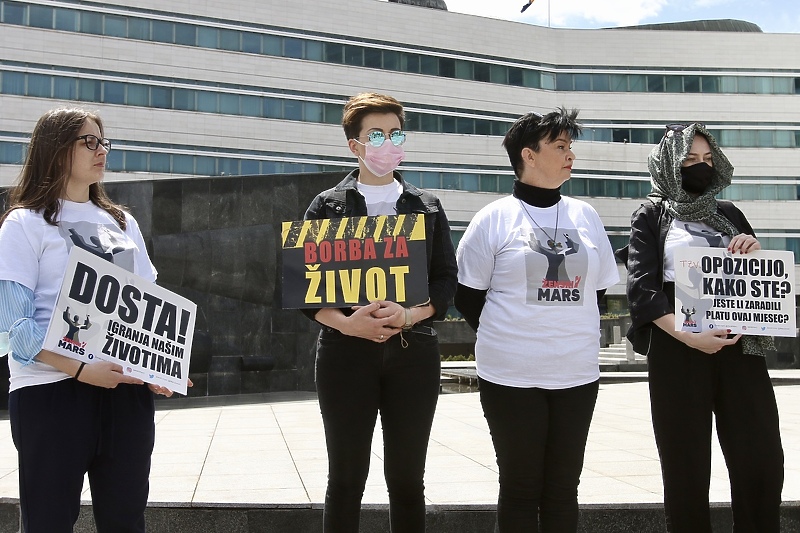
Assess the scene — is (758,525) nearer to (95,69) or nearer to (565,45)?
(95,69)

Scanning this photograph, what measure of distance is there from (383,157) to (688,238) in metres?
1.61

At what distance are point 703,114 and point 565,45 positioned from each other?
9866 mm

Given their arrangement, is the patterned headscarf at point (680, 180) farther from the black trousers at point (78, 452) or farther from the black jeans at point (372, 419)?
the black trousers at point (78, 452)

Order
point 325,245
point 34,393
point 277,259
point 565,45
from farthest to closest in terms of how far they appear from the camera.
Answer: point 565,45, point 277,259, point 325,245, point 34,393

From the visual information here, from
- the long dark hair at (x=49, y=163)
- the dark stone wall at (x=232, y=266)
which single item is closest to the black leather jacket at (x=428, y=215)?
the long dark hair at (x=49, y=163)

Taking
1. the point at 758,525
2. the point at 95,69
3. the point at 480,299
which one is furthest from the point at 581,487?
the point at 95,69

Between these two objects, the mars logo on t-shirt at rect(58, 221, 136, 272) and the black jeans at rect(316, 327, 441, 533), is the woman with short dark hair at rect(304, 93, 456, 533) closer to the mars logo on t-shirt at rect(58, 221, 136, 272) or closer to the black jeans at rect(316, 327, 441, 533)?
the black jeans at rect(316, 327, 441, 533)

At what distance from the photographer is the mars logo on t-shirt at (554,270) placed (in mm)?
3699

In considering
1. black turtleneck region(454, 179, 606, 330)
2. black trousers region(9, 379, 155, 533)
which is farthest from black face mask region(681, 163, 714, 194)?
black trousers region(9, 379, 155, 533)

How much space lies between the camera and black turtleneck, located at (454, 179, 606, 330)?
3880 mm

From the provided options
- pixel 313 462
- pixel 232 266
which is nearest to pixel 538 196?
pixel 313 462

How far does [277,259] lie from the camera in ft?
48.7

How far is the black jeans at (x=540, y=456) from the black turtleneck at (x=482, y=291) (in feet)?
1.34

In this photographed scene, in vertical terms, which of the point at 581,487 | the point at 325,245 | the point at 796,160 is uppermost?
the point at 796,160
